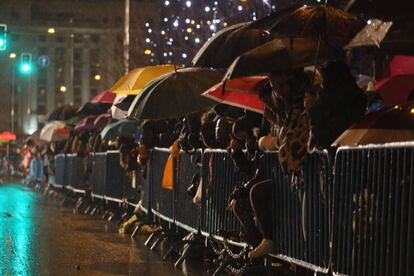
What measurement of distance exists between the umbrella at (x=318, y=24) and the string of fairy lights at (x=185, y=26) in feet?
64.6

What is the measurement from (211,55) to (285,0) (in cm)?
1336

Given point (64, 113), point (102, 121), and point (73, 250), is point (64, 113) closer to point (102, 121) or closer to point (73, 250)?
point (102, 121)

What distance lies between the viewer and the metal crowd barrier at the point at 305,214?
8648 mm

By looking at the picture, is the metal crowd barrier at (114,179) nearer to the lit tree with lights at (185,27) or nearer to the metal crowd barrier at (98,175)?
the metal crowd barrier at (98,175)

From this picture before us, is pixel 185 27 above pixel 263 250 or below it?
above

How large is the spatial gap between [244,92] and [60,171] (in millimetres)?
22705

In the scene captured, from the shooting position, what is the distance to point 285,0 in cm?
2414

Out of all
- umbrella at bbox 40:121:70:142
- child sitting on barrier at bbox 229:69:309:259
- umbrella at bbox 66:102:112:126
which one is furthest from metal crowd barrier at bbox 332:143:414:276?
umbrella at bbox 40:121:70:142

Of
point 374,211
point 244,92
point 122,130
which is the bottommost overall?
point 122,130

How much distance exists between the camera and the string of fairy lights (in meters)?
31.7

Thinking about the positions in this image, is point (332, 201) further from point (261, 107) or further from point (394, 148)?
point (261, 107)

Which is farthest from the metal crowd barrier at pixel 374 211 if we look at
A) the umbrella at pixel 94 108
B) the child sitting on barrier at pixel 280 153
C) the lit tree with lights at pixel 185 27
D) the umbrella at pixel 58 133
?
the umbrella at pixel 58 133

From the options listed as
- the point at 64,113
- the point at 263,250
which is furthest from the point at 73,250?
the point at 64,113

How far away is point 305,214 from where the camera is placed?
29.7ft
